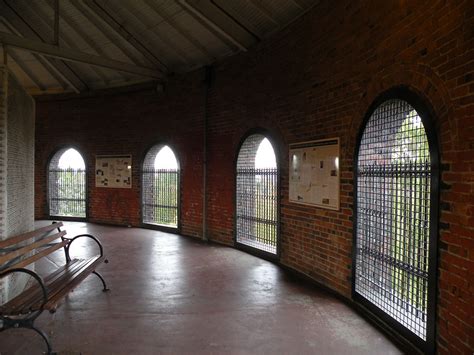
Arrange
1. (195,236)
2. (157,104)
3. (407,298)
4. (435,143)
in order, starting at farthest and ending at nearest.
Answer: (157,104)
(195,236)
(407,298)
(435,143)

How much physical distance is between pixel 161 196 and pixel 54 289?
6.22 metres

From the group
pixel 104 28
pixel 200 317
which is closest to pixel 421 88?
pixel 200 317

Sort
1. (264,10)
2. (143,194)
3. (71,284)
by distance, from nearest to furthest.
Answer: (71,284), (264,10), (143,194)

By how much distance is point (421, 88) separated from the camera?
320 centimetres

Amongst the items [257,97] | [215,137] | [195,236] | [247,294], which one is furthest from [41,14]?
[247,294]

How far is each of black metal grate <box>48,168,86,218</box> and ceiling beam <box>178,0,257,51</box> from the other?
6.95m

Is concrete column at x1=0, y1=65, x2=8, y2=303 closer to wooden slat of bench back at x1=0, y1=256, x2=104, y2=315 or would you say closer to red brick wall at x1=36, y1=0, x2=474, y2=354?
wooden slat of bench back at x1=0, y1=256, x2=104, y2=315

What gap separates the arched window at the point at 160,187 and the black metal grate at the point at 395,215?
5.98 metres

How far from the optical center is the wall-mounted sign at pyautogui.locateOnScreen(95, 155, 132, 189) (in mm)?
10320

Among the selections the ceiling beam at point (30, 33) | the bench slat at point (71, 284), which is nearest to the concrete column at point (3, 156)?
the bench slat at point (71, 284)

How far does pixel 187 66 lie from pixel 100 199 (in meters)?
5.06

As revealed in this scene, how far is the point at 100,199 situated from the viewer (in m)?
10.9

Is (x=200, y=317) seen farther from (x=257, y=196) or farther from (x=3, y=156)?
(x=257, y=196)

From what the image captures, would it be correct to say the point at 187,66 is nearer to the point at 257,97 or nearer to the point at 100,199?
the point at 257,97
